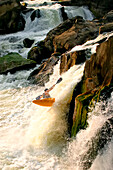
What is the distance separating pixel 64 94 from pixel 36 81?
3565 mm

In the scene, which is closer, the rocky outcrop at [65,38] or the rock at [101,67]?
the rock at [101,67]

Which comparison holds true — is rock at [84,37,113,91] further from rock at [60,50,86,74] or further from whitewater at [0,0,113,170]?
rock at [60,50,86,74]

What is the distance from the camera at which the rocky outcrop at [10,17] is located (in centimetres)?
1762

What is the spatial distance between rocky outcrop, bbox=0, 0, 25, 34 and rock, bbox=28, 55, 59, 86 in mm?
12895

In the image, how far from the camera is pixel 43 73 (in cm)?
808

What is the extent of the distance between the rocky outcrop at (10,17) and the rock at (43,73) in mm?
12895

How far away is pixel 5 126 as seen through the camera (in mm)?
4746

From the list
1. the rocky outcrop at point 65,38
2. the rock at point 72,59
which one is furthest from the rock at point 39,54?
the rock at point 72,59

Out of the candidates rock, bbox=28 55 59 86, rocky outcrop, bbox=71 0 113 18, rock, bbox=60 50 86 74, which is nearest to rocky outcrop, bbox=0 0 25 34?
rocky outcrop, bbox=71 0 113 18

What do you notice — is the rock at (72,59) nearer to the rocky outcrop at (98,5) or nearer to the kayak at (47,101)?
the kayak at (47,101)

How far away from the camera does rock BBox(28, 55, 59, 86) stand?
7581 mm

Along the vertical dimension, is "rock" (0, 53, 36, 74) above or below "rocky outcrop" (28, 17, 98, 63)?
below

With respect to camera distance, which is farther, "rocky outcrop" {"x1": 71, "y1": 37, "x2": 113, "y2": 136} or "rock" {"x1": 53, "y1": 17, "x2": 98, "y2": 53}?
"rock" {"x1": 53, "y1": 17, "x2": 98, "y2": 53}

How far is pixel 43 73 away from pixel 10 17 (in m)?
13.9
